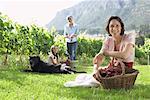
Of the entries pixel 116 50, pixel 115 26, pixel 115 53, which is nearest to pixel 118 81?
pixel 115 53

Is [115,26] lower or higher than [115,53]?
higher

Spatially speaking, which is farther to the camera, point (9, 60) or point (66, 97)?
point (9, 60)

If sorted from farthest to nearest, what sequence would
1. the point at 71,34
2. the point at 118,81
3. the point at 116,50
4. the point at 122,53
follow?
the point at 71,34 < the point at 116,50 < the point at 122,53 < the point at 118,81

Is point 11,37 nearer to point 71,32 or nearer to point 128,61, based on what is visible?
point 71,32

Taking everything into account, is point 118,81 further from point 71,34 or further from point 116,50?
point 71,34

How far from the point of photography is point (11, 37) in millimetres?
13000

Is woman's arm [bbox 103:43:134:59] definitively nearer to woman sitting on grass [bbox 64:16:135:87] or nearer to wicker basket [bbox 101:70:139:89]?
woman sitting on grass [bbox 64:16:135:87]

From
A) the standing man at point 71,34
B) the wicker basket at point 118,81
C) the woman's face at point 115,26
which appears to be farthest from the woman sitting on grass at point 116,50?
the standing man at point 71,34

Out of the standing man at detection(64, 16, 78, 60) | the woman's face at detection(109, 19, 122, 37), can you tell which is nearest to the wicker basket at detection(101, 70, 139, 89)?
the woman's face at detection(109, 19, 122, 37)

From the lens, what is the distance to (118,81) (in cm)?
668

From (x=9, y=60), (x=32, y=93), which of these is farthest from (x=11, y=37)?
(x=32, y=93)

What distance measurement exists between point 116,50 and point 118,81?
2.42 ft

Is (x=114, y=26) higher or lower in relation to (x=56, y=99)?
higher

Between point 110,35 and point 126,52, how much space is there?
1.72 feet
